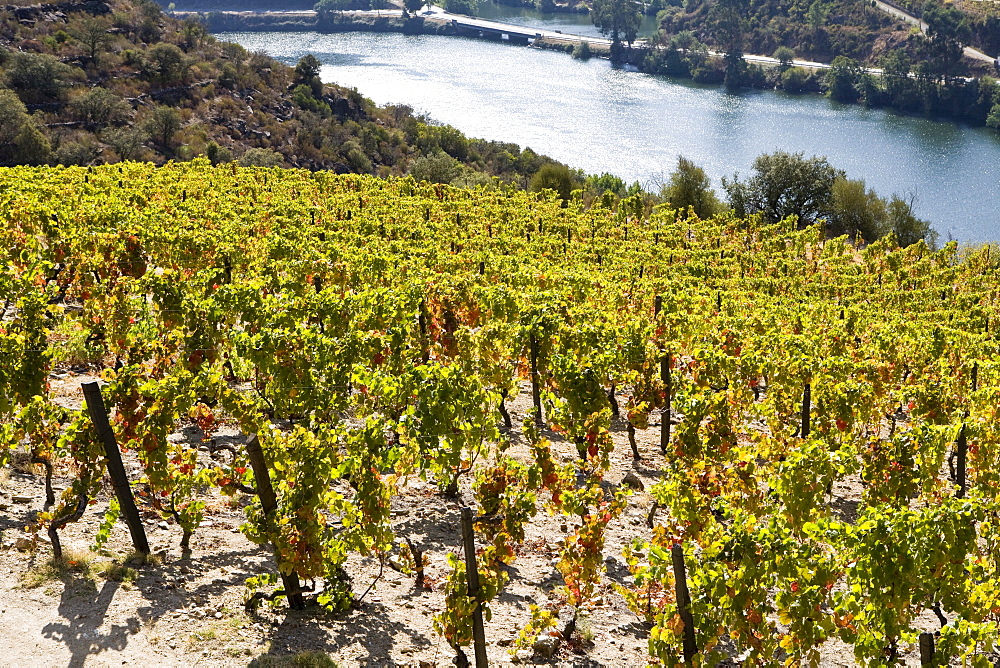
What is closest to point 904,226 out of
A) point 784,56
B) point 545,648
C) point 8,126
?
point 545,648

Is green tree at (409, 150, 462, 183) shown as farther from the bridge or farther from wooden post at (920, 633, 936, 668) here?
the bridge

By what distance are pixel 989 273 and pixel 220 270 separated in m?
33.0

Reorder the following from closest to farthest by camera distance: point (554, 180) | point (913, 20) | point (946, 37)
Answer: point (554, 180) < point (946, 37) < point (913, 20)

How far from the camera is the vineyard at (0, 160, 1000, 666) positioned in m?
8.47

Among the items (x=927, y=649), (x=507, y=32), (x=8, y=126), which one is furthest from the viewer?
(x=507, y=32)

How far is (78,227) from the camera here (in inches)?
768

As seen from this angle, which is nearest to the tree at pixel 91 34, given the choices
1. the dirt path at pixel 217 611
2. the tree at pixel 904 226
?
the tree at pixel 904 226

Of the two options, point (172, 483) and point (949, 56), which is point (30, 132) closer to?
point (172, 483)

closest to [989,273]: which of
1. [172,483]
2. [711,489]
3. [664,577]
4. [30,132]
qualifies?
[711,489]

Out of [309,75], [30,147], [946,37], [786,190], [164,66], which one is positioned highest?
[946,37]

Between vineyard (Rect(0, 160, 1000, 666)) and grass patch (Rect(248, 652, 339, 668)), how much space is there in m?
0.85

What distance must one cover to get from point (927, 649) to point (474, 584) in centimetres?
417

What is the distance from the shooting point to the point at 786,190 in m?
62.0

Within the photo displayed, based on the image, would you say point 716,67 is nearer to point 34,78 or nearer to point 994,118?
point 994,118
